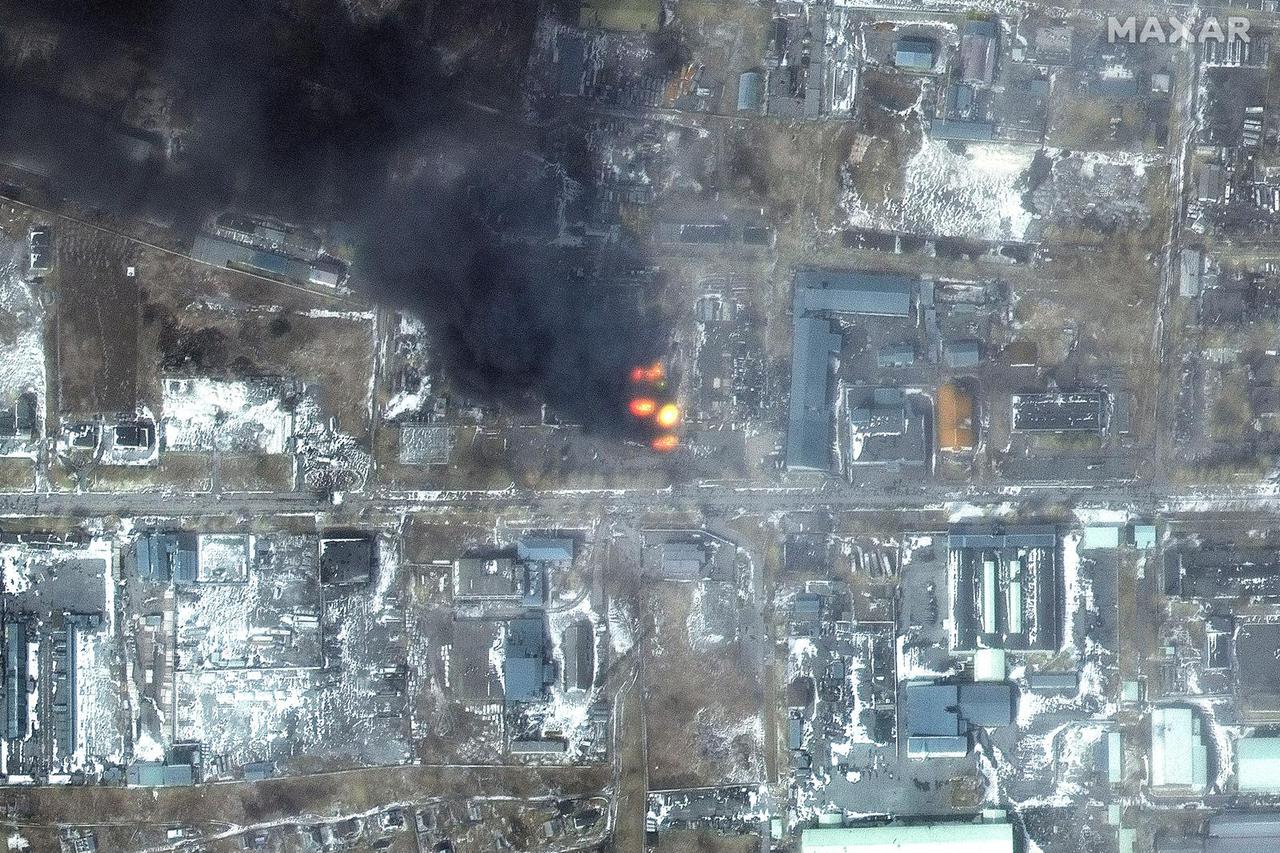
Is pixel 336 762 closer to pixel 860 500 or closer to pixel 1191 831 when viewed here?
pixel 860 500

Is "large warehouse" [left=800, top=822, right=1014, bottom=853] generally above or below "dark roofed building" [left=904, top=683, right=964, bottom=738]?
below

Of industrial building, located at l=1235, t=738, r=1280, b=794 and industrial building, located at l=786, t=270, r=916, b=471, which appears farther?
industrial building, located at l=1235, t=738, r=1280, b=794

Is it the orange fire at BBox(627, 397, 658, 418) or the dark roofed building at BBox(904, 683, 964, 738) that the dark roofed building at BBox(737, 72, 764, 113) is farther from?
the dark roofed building at BBox(904, 683, 964, 738)

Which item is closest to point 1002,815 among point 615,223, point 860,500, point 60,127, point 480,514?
point 860,500

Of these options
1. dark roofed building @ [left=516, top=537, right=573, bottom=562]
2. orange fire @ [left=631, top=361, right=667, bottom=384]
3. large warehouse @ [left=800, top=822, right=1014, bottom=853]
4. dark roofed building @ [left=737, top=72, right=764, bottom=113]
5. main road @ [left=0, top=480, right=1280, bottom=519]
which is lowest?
large warehouse @ [left=800, top=822, right=1014, bottom=853]

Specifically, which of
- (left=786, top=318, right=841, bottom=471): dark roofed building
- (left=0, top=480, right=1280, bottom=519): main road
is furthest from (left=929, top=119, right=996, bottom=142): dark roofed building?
(left=0, top=480, right=1280, bottom=519): main road

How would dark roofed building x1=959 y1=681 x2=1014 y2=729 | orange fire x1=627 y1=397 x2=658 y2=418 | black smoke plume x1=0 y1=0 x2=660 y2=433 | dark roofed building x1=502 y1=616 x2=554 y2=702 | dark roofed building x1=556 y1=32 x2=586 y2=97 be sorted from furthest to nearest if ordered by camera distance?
dark roofed building x1=556 y1=32 x2=586 y2=97 < orange fire x1=627 y1=397 x2=658 y2=418 < dark roofed building x1=959 y1=681 x2=1014 y2=729 < dark roofed building x1=502 y1=616 x2=554 y2=702 < black smoke plume x1=0 y1=0 x2=660 y2=433

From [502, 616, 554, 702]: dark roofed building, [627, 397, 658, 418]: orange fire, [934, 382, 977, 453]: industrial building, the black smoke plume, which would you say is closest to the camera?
the black smoke plume
